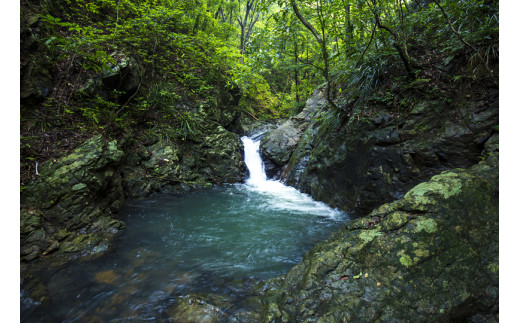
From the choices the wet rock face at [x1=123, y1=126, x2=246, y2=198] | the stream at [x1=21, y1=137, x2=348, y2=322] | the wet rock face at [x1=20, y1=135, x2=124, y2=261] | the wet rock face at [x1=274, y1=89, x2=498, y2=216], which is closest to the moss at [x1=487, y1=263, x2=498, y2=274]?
the wet rock face at [x1=274, y1=89, x2=498, y2=216]

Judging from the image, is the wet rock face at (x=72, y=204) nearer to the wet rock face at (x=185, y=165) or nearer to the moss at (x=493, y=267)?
Result: the wet rock face at (x=185, y=165)

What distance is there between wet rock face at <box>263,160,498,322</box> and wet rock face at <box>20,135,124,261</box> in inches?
136

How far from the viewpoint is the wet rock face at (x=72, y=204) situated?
343cm

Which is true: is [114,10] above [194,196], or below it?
above

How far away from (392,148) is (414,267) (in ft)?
9.28

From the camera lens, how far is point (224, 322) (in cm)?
214

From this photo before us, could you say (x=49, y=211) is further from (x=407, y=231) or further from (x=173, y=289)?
(x=407, y=231)

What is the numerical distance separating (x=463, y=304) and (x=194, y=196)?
6.25m

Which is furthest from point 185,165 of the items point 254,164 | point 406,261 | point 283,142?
point 406,261

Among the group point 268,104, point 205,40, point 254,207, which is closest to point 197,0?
point 205,40

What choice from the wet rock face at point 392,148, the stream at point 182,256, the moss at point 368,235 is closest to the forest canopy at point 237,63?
the wet rock face at point 392,148

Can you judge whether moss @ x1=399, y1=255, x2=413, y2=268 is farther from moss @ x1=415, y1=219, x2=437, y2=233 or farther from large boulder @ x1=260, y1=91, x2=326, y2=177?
large boulder @ x1=260, y1=91, x2=326, y2=177

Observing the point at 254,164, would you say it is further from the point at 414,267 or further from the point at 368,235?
the point at 414,267

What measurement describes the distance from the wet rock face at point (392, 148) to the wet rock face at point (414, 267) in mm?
1045
